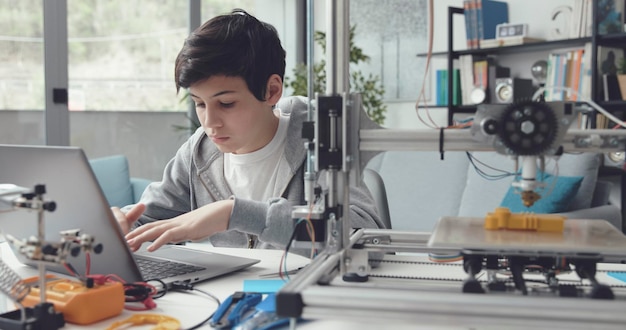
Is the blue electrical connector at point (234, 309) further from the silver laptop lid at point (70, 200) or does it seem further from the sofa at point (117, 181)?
the sofa at point (117, 181)

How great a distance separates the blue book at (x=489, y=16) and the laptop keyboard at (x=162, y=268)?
2845 millimetres

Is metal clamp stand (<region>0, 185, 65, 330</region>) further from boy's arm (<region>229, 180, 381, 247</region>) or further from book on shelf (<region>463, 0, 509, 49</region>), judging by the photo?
book on shelf (<region>463, 0, 509, 49</region>)

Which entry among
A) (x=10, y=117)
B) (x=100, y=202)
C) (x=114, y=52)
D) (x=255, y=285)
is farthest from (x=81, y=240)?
(x=114, y=52)

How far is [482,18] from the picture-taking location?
11.9 feet

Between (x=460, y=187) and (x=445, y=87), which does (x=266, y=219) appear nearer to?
(x=460, y=187)

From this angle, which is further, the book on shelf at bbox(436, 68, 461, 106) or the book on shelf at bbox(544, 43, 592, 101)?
the book on shelf at bbox(436, 68, 461, 106)

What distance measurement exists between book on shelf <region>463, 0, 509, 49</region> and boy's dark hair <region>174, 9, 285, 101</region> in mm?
2342

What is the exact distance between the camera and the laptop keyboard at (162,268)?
1.17 m

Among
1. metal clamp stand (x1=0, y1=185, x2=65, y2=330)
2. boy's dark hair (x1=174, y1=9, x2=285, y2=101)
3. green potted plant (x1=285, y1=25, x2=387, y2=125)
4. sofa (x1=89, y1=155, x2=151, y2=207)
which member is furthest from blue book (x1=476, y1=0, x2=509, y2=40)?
metal clamp stand (x1=0, y1=185, x2=65, y2=330)

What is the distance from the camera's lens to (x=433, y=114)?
410 cm

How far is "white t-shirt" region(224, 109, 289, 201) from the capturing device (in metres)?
1.64

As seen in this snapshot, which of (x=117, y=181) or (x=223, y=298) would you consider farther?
(x=117, y=181)

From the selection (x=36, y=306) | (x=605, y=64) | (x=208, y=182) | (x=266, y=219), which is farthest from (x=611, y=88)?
(x=36, y=306)

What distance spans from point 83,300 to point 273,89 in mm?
798
